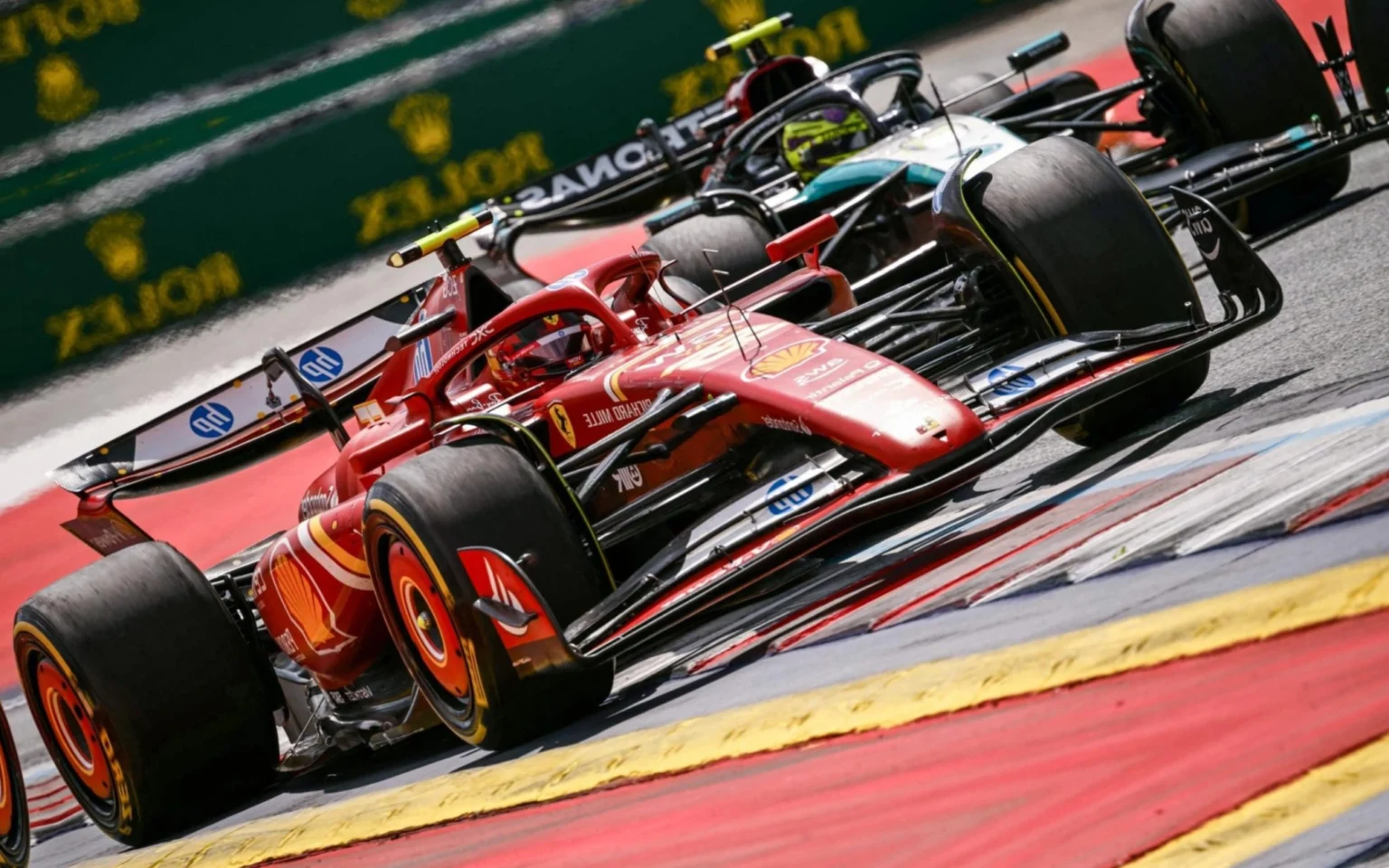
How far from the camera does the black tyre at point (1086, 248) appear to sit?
5.81 m

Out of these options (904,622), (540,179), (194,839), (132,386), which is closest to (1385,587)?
(904,622)

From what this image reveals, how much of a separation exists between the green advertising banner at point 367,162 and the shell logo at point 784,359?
10062 millimetres

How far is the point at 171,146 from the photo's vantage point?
49.4 feet

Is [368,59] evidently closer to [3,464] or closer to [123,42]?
[123,42]

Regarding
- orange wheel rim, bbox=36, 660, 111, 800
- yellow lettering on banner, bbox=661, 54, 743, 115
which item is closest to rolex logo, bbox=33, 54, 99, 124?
yellow lettering on banner, bbox=661, 54, 743, 115

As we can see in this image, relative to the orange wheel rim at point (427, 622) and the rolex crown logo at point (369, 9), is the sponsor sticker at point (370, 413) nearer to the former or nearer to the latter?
the orange wheel rim at point (427, 622)

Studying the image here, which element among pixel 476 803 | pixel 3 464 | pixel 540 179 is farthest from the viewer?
pixel 3 464

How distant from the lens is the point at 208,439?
792 cm

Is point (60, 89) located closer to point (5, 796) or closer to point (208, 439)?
point (208, 439)

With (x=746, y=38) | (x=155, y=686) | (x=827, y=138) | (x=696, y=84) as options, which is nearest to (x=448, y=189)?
(x=696, y=84)

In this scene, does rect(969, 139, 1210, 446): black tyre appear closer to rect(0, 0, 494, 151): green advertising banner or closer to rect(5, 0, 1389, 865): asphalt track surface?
rect(5, 0, 1389, 865): asphalt track surface

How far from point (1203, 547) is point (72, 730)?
15.9 ft

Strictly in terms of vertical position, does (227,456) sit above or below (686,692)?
above

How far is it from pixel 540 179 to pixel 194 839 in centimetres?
681
